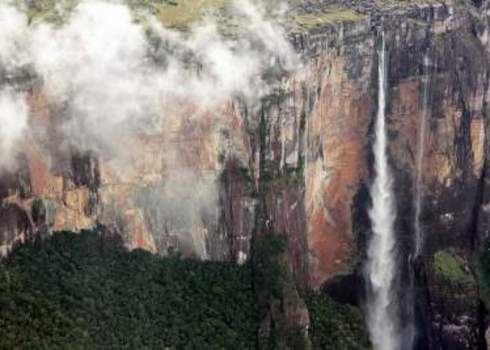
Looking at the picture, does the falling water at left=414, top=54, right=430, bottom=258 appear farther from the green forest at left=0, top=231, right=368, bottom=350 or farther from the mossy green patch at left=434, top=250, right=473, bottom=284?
the green forest at left=0, top=231, right=368, bottom=350

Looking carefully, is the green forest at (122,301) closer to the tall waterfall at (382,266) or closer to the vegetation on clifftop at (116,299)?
the vegetation on clifftop at (116,299)

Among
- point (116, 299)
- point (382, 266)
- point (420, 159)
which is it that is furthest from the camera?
point (382, 266)

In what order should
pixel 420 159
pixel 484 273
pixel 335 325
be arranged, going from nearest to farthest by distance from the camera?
pixel 335 325 < pixel 420 159 < pixel 484 273

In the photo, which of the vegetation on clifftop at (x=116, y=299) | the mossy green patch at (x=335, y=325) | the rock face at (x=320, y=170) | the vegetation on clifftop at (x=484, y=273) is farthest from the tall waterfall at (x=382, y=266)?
the vegetation on clifftop at (x=116, y=299)

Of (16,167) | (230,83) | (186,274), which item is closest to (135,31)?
(230,83)

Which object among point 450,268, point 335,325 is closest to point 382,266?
point 450,268

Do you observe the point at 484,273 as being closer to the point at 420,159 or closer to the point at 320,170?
the point at 420,159

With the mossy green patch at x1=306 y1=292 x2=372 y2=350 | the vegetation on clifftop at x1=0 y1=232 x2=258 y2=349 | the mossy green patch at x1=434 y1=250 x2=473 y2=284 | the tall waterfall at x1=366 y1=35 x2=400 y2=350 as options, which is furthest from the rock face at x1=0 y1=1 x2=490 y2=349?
the mossy green patch at x1=306 y1=292 x2=372 y2=350
